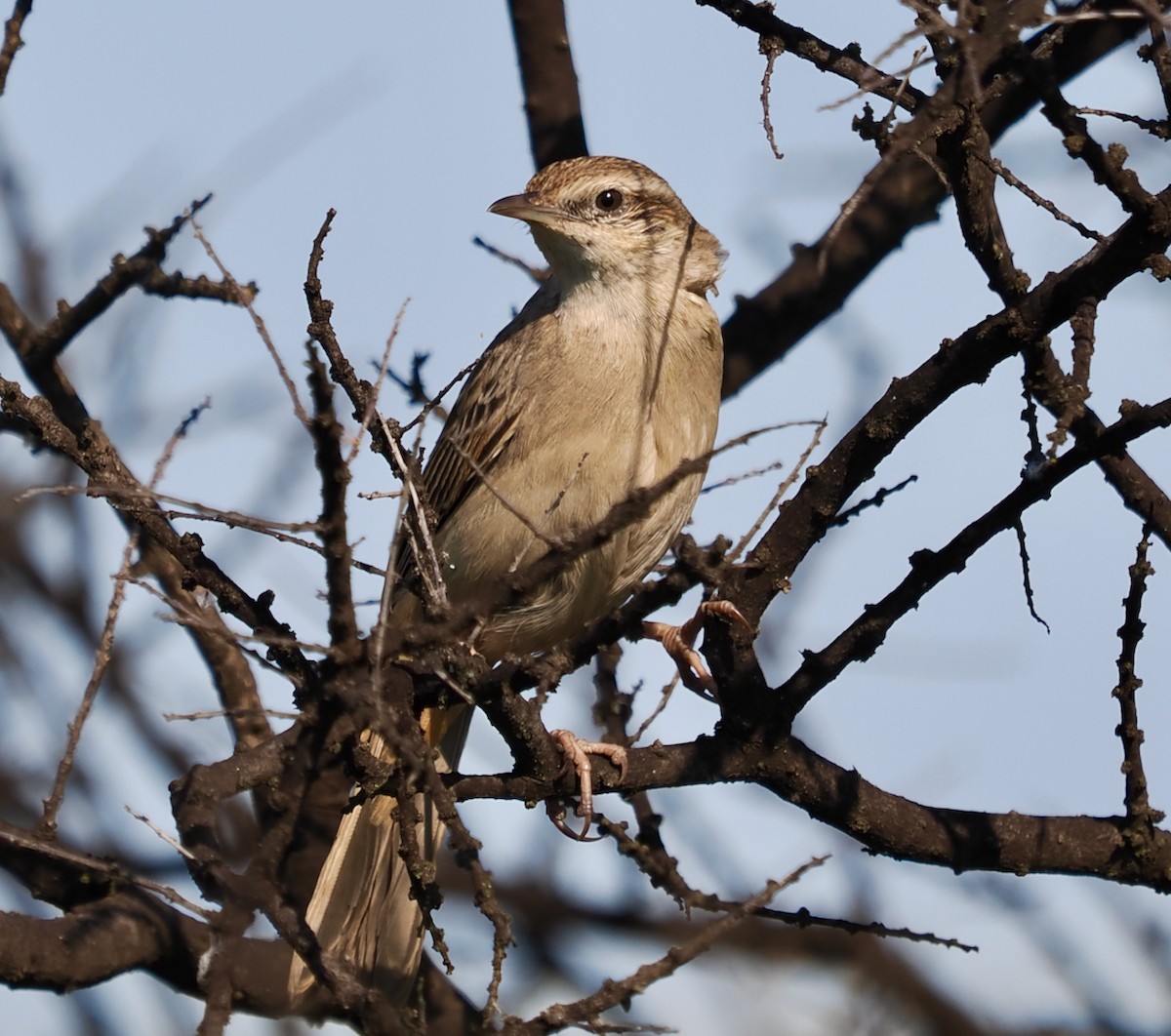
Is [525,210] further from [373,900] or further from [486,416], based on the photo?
[373,900]

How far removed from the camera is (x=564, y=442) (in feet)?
15.8

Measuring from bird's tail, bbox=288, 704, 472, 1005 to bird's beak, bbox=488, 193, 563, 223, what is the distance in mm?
1864

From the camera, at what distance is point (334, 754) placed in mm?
2984

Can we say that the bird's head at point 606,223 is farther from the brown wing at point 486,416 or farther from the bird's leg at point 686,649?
the bird's leg at point 686,649

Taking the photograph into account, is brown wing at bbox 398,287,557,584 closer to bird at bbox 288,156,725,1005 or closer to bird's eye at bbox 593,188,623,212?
bird at bbox 288,156,725,1005

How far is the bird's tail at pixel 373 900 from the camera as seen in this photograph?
4945 millimetres

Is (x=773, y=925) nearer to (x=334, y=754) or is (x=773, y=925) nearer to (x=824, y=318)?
(x=824, y=318)

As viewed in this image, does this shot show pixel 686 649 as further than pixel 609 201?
Answer: No

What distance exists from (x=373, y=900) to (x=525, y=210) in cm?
244

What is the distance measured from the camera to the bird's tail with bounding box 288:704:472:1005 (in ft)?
16.2

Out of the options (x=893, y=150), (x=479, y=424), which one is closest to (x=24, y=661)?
(x=479, y=424)

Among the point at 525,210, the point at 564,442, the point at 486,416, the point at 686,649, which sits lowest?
the point at 686,649

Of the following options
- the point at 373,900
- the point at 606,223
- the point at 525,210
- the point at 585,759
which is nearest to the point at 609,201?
the point at 606,223

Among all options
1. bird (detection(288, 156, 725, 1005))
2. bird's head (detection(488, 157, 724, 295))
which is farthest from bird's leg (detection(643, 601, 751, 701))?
bird's head (detection(488, 157, 724, 295))
